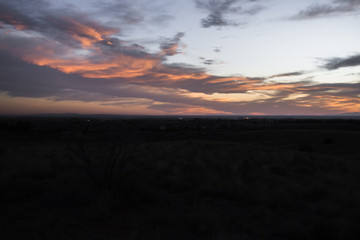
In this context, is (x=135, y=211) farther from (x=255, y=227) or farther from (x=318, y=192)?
(x=318, y=192)

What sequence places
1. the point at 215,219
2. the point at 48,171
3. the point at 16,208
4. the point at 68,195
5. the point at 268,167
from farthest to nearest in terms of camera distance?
the point at 268,167 < the point at 48,171 < the point at 68,195 < the point at 16,208 < the point at 215,219

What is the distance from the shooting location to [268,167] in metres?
14.0

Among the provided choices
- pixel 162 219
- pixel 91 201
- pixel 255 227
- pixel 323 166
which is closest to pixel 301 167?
pixel 323 166

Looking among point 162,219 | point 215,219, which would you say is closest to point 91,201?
point 162,219

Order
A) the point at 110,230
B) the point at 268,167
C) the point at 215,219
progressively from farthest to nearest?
the point at 268,167, the point at 215,219, the point at 110,230

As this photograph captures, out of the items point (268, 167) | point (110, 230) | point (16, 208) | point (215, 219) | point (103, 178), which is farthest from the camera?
point (268, 167)

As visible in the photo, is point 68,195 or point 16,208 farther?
point 68,195

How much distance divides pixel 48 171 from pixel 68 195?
4.28m

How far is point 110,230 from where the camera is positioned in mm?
5969

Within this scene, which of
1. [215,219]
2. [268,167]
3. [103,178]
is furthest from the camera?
[268,167]

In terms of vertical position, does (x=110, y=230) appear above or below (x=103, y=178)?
below

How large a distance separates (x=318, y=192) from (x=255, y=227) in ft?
14.1

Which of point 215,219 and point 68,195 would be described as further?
point 68,195

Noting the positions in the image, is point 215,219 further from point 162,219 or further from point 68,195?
point 68,195
